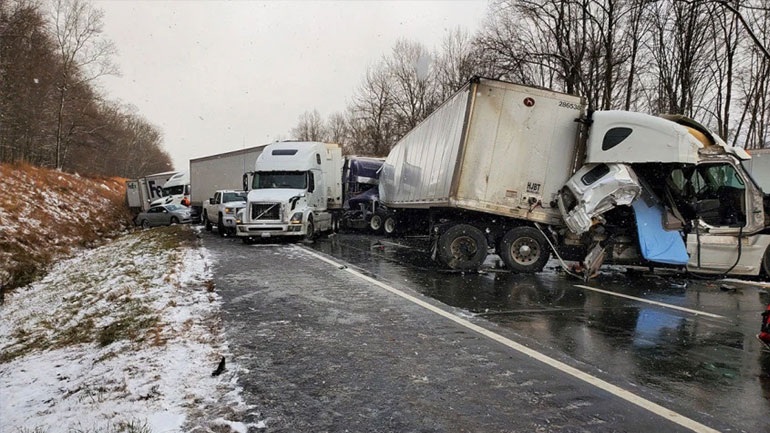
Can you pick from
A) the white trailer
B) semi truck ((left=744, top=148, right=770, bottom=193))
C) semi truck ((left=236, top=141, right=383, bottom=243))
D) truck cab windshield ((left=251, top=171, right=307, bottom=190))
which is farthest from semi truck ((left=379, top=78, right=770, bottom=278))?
the white trailer

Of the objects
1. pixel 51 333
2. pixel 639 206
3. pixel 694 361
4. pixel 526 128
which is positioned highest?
pixel 526 128

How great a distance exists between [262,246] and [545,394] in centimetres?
1308

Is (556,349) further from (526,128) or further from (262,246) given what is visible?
(262,246)

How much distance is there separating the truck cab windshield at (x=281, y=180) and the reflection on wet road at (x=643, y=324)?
6645 millimetres

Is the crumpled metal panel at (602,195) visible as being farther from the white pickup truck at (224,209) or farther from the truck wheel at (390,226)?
the white pickup truck at (224,209)

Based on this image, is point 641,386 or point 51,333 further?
point 51,333

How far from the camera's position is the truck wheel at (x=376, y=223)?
73.3 ft

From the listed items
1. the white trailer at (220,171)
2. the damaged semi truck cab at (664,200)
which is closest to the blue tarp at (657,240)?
the damaged semi truck cab at (664,200)

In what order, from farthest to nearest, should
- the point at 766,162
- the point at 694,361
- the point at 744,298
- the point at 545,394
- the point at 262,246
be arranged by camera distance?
the point at 766,162 → the point at 262,246 → the point at 744,298 → the point at 694,361 → the point at 545,394

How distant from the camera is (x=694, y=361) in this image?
16.3ft

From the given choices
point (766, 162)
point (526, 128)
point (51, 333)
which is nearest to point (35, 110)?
point (51, 333)

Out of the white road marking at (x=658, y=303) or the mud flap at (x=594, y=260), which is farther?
the mud flap at (x=594, y=260)

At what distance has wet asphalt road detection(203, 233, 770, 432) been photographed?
3602mm

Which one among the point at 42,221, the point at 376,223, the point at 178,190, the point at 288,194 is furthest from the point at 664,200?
the point at 178,190
